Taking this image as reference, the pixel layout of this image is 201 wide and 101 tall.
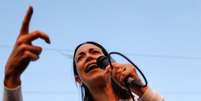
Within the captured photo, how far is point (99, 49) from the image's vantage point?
8.38 ft

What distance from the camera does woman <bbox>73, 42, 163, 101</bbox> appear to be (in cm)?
201

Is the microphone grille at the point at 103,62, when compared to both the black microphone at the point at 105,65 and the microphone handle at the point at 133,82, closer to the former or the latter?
the black microphone at the point at 105,65

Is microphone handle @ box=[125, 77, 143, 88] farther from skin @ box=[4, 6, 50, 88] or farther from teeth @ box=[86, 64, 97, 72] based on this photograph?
skin @ box=[4, 6, 50, 88]

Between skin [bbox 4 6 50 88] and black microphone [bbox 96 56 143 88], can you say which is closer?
skin [bbox 4 6 50 88]

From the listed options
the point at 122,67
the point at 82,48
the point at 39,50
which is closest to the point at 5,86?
the point at 39,50

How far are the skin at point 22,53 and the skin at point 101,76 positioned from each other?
621mm

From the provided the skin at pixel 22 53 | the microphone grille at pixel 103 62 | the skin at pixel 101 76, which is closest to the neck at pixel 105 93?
the skin at pixel 101 76

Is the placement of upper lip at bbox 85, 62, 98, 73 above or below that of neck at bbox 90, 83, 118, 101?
above

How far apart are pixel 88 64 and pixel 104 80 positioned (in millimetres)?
215

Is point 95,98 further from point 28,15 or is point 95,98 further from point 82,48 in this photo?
point 28,15

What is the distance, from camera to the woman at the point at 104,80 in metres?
2.01

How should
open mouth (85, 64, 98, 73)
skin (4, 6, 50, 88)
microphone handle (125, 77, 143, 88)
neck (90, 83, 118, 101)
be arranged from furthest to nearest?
open mouth (85, 64, 98, 73)
neck (90, 83, 118, 101)
microphone handle (125, 77, 143, 88)
skin (4, 6, 50, 88)

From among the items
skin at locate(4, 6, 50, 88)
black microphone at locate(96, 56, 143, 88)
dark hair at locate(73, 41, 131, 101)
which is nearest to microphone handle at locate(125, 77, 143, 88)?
black microphone at locate(96, 56, 143, 88)

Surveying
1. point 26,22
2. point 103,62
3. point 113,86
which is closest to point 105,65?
point 103,62
